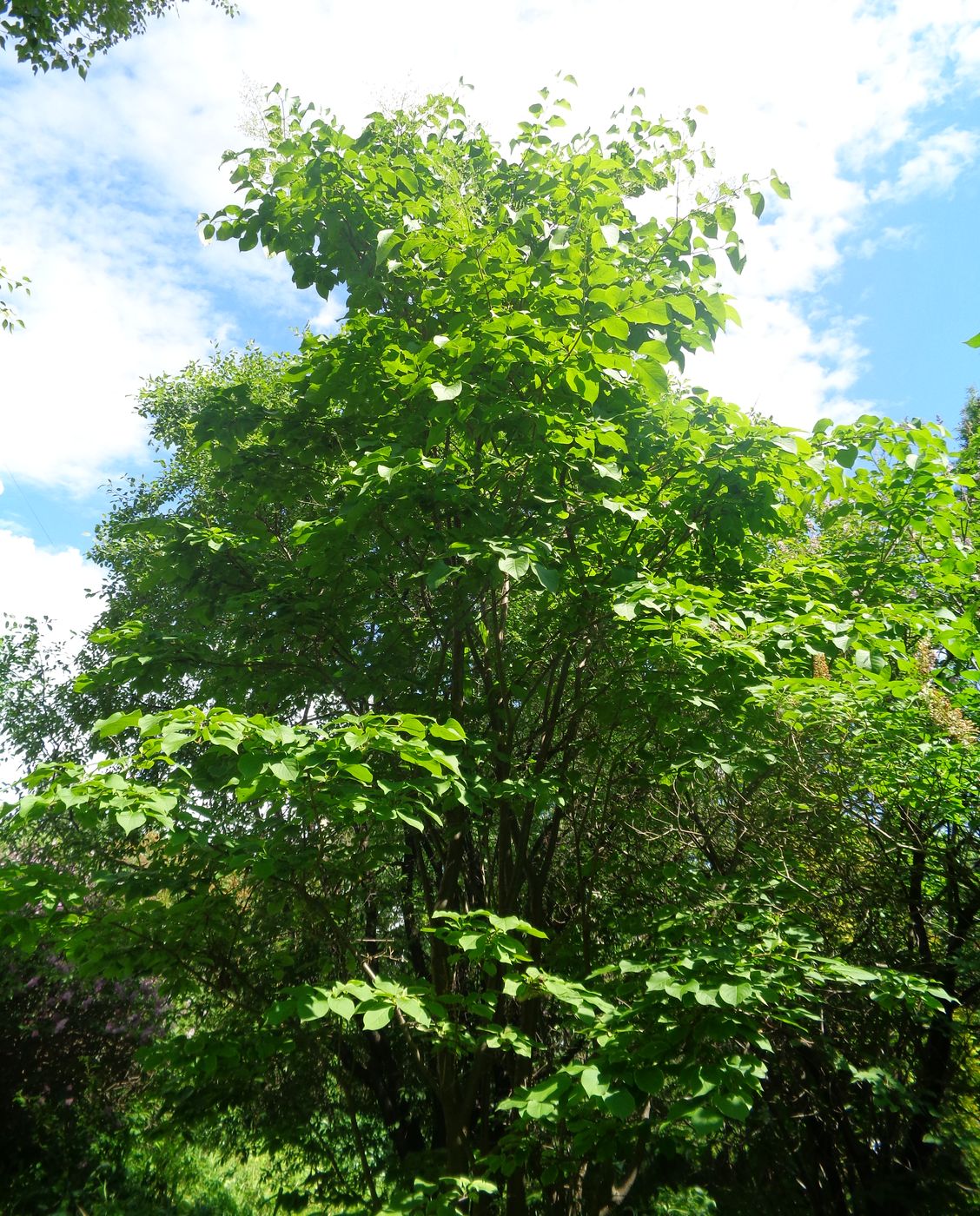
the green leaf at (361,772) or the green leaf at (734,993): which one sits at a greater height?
the green leaf at (361,772)

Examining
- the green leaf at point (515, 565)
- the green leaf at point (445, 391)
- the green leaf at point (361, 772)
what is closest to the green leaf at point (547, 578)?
the green leaf at point (515, 565)

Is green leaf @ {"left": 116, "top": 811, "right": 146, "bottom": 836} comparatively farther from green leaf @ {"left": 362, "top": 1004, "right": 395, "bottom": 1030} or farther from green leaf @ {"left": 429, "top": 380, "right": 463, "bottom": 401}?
green leaf @ {"left": 429, "top": 380, "right": 463, "bottom": 401}

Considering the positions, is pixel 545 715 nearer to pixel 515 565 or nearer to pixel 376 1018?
pixel 515 565

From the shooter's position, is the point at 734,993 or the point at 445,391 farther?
the point at 445,391

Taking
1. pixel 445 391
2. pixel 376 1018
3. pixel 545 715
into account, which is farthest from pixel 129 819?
pixel 545 715

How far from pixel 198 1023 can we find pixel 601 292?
552 centimetres

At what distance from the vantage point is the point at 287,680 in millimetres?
4062

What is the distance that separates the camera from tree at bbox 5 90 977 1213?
288 centimetres

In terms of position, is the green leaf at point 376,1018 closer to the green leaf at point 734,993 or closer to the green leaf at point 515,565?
the green leaf at point 734,993

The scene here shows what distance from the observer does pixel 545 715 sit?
4637 millimetres

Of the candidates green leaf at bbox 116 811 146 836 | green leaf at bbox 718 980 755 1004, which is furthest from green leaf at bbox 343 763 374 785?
green leaf at bbox 718 980 755 1004

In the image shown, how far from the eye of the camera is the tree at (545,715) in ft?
9.46

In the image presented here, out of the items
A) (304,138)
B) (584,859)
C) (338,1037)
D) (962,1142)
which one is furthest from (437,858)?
(304,138)

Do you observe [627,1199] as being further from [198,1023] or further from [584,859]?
[198,1023]
